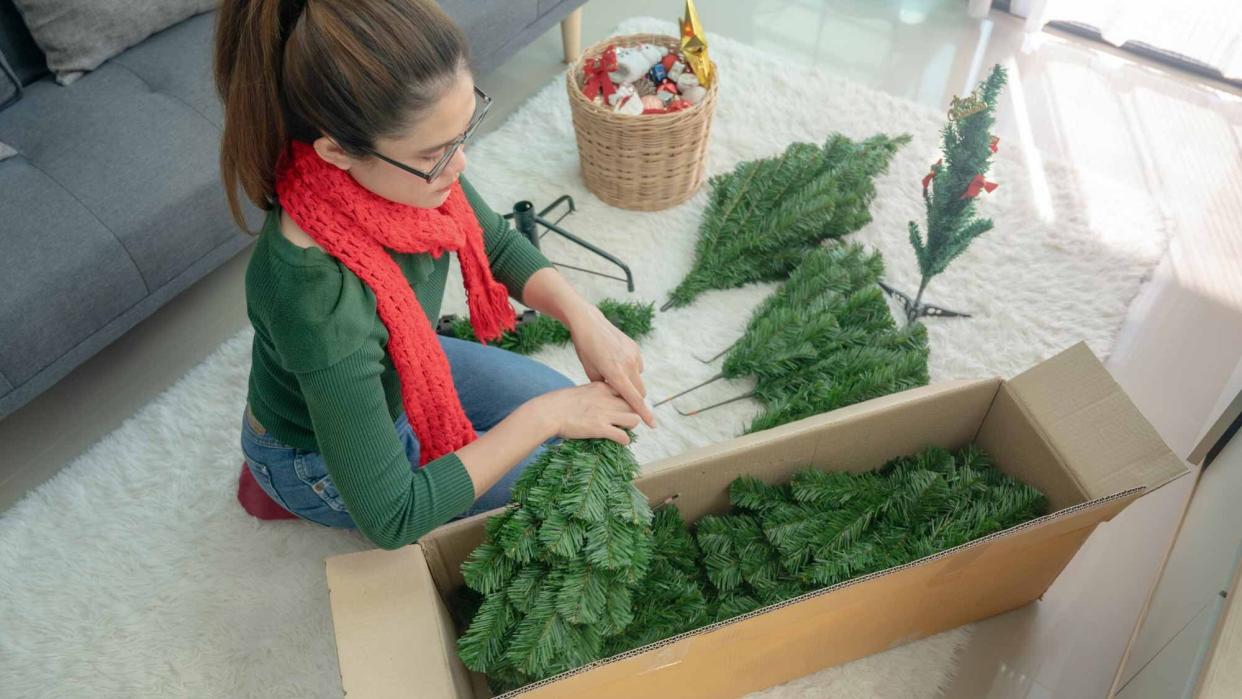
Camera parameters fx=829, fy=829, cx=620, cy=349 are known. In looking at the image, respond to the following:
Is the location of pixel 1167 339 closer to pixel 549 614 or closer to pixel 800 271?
pixel 800 271

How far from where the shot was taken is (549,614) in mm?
1000

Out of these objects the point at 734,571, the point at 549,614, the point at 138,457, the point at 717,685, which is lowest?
the point at 138,457

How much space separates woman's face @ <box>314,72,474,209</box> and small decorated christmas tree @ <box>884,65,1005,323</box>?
0.90m

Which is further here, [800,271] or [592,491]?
[800,271]

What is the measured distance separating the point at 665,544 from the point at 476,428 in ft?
1.30

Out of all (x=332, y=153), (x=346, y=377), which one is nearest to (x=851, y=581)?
(x=346, y=377)

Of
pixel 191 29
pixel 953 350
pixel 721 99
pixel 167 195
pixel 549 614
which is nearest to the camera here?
pixel 549 614

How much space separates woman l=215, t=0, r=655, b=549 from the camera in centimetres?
85

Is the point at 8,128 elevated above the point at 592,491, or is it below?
below

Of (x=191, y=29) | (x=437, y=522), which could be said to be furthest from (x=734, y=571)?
(x=191, y=29)

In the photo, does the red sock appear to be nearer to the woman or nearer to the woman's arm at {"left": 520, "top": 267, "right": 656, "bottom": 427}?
the woman

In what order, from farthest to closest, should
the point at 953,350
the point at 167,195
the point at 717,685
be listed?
the point at 953,350, the point at 167,195, the point at 717,685

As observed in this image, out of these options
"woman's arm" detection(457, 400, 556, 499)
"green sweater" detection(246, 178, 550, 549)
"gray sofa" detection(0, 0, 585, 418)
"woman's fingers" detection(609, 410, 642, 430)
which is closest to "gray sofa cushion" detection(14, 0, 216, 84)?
"gray sofa" detection(0, 0, 585, 418)

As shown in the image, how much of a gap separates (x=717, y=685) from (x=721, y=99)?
1743 mm
